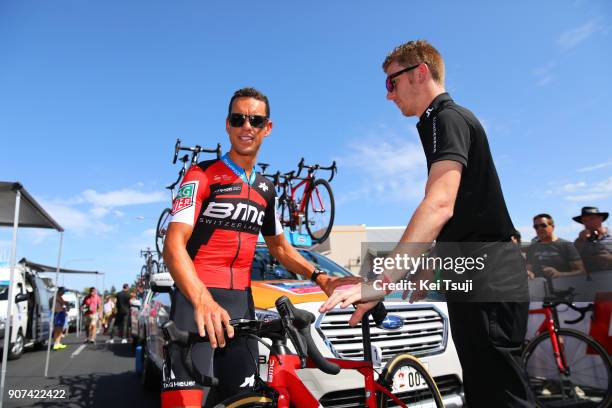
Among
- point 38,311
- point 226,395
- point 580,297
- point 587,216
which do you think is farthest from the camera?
point 38,311

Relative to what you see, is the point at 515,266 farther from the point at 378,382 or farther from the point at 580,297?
the point at 580,297

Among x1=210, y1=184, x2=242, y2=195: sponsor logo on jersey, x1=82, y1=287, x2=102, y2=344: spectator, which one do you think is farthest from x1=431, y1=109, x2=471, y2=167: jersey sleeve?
x1=82, y1=287, x2=102, y2=344: spectator

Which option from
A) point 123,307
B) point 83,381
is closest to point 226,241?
point 83,381

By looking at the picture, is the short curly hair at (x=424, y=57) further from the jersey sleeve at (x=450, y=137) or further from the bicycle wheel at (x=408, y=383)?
the bicycle wheel at (x=408, y=383)

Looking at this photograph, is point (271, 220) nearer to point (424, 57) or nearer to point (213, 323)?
point (213, 323)

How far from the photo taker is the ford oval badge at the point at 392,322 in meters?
3.37

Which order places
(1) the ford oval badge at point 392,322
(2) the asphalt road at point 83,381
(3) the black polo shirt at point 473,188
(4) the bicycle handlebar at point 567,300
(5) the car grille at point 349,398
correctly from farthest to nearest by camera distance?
(2) the asphalt road at point 83,381 → (4) the bicycle handlebar at point 567,300 → (1) the ford oval badge at point 392,322 → (5) the car grille at point 349,398 → (3) the black polo shirt at point 473,188

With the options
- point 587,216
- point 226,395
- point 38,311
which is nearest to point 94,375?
point 38,311

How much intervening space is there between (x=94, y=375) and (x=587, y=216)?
Result: 28.7ft

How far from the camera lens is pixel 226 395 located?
7.75 feet

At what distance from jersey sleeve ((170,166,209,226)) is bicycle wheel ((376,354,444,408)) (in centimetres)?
141

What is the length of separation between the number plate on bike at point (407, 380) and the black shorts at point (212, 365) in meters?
0.94

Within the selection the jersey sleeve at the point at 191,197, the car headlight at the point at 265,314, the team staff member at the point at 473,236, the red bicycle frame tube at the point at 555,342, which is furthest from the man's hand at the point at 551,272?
the jersey sleeve at the point at 191,197

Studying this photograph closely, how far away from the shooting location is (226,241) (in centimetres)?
246
